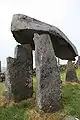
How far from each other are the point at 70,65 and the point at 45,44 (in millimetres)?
10404

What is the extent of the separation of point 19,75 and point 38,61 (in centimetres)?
295

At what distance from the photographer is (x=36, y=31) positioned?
1659 cm

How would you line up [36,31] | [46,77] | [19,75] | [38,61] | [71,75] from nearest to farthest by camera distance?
[46,77]
[38,61]
[36,31]
[19,75]
[71,75]

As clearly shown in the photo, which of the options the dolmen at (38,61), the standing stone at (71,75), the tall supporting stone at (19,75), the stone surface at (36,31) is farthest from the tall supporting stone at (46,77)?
the standing stone at (71,75)

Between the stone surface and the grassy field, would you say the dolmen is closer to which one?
the stone surface

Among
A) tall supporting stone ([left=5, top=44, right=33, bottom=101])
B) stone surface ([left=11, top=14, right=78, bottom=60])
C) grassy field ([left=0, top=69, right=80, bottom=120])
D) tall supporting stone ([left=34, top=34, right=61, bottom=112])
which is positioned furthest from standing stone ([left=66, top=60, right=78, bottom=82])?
tall supporting stone ([left=34, top=34, right=61, bottom=112])

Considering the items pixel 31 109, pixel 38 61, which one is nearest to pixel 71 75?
pixel 31 109

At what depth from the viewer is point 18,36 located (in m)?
18.2

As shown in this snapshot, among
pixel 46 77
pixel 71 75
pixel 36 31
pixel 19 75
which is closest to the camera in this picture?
pixel 46 77

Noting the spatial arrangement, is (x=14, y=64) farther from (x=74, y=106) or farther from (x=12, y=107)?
(x=74, y=106)

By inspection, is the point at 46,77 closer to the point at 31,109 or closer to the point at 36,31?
the point at 31,109

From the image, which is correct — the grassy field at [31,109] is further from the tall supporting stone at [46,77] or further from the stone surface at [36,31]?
the stone surface at [36,31]

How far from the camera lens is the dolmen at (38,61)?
623 inches

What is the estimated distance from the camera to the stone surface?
16.5 metres
